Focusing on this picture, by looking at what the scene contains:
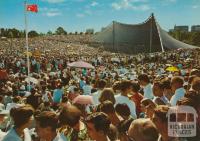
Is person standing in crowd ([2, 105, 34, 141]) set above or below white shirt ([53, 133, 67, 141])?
above

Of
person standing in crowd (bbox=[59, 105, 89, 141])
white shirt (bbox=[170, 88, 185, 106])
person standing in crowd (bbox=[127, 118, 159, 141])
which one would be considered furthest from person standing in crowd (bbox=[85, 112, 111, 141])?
white shirt (bbox=[170, 88, 185, 106])

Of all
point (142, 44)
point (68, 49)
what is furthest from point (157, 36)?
point (68, 49)

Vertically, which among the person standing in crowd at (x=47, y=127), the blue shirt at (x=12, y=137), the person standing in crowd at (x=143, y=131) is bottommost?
the blue shirt at (x=12, y=137)

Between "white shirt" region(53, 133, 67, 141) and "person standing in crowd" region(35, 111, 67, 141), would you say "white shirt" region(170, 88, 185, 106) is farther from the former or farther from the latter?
"person standing in crowd" region(35, 111, 67, 141)

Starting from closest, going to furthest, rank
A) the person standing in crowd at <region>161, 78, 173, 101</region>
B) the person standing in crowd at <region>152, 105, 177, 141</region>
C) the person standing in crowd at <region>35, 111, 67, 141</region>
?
the person standing in crowd at <region>152, 105, 177, 141</region>
the person standing in crowd at <region>35, 111, 67, 141</region>
the person standing in crowd at <region>161, 78, 173, 101</region>

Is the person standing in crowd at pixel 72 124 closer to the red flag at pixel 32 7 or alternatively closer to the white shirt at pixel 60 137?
the white shirt at pixel 60 137

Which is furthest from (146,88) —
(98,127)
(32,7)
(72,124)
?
(32,7)

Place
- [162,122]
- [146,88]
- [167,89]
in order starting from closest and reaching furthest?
1. [162,122]
2. [167,89]
3. [146,88]

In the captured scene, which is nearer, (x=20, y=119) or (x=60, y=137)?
(x=60, y=137)

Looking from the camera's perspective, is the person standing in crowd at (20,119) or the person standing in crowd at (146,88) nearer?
the person standing in crowd at (20,119)

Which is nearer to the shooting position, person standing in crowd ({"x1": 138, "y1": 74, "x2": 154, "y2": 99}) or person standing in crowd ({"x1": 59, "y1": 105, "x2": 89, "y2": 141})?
person standing in crowd ({"x1": 59, "y1": 105, "x2": 89, "y2": 141})

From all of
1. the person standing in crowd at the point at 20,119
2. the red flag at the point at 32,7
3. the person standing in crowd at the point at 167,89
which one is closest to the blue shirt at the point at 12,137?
the person standing in crowd at the point at 20,119

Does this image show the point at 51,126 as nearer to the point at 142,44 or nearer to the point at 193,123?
the point at 193,123

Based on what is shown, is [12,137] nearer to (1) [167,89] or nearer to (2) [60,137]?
(2) [60,137]
